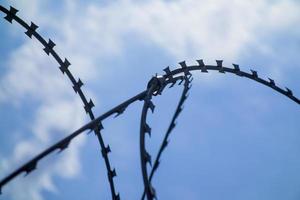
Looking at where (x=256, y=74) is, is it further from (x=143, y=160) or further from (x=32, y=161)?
(x=32, y=161)

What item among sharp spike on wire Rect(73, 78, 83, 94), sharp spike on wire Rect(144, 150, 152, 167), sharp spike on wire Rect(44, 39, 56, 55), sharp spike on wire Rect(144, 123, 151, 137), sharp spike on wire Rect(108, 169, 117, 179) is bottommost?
sharp spike on wire Rect(144, 150, 152, 167)

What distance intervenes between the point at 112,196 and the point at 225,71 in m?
5.00

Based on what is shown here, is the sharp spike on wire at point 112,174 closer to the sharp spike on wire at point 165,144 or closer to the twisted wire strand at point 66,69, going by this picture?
the twisted wire strand at point 66,69

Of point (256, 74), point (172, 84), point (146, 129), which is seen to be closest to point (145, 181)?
point (146, 129)

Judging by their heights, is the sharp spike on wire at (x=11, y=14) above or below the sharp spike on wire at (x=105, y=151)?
above

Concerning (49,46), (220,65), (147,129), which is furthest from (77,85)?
(220,65)

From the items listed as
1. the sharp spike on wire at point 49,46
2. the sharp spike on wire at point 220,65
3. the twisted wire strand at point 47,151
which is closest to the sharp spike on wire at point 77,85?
the sharp spike on wire at point 49,46

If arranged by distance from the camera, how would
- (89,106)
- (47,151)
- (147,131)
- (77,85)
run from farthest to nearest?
1. (89,106)
2. (77,85)
3. (147,131)
4. (47,151)

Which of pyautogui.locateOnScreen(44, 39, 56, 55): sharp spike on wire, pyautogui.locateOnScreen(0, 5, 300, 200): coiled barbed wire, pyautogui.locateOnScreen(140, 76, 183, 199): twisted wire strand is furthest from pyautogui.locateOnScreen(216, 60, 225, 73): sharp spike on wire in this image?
pyautogui.locateOnScreen(44, 39, 56, 55): sharp spike on wire

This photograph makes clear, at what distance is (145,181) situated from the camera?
584cm

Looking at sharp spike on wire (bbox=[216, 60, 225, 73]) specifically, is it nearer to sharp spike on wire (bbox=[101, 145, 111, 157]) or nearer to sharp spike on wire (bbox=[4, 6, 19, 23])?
sharp spike on wire (bbox=[101, 145, 111, 157])

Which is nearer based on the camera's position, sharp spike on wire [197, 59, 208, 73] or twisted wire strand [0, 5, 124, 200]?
twisted wire strand [0, 5, 124, 200]

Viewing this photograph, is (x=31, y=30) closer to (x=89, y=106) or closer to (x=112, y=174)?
(x=89, y=106)

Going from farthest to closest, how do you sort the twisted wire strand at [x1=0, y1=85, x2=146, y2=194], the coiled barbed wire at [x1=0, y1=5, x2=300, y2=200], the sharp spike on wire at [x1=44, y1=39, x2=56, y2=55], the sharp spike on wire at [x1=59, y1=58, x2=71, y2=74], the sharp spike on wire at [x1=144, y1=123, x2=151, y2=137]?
1. the sharp spike on wire at [x1=59, y1=58, x2=71, y2=74]
2. the sharp spike on wire at [x1=44, y1=39, x2=56, y2=55]
3. the sharp spike on wire at [x1=144, y1=123, x2=151, y2=137]
4. the coiled barbed wire at [x1=0, y1=5, x2=300, y2=200]
5. the twisted wire strand at [x1=0, y1=85, x2=146, y2=194]
